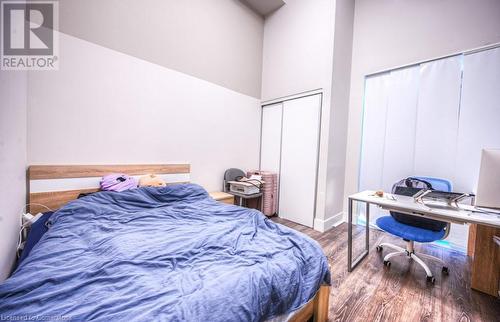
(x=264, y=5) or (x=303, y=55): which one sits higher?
(x=264, y=5)

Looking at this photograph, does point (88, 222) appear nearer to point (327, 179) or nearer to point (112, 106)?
point (112, 106)

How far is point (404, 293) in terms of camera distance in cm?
162

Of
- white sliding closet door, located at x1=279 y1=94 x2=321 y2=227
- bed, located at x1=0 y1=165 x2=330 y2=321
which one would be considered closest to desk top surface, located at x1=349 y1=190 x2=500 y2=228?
bed, located at x1=0 y1=165 x2=330 y2=321

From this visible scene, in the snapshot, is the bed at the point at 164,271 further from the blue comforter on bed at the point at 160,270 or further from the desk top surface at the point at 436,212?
the desk top surface at the point at 436,212

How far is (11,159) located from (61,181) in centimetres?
63

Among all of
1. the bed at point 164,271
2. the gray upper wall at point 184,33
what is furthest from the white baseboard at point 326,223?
the gray upper wall at point 184,33

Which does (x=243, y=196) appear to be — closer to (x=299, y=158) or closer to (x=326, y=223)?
(x=299, y=158)

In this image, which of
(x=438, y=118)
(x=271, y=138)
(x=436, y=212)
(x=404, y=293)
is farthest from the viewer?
(x=271, y=138)

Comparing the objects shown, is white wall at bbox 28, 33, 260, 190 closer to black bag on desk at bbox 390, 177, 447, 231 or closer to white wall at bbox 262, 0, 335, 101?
white wall at bbox 262, 0, 335, 101

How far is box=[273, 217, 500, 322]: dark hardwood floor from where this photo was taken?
141 cm

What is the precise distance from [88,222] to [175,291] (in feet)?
3.80

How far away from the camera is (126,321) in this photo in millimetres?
649

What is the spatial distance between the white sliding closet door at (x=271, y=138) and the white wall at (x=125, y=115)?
0.67 meters
